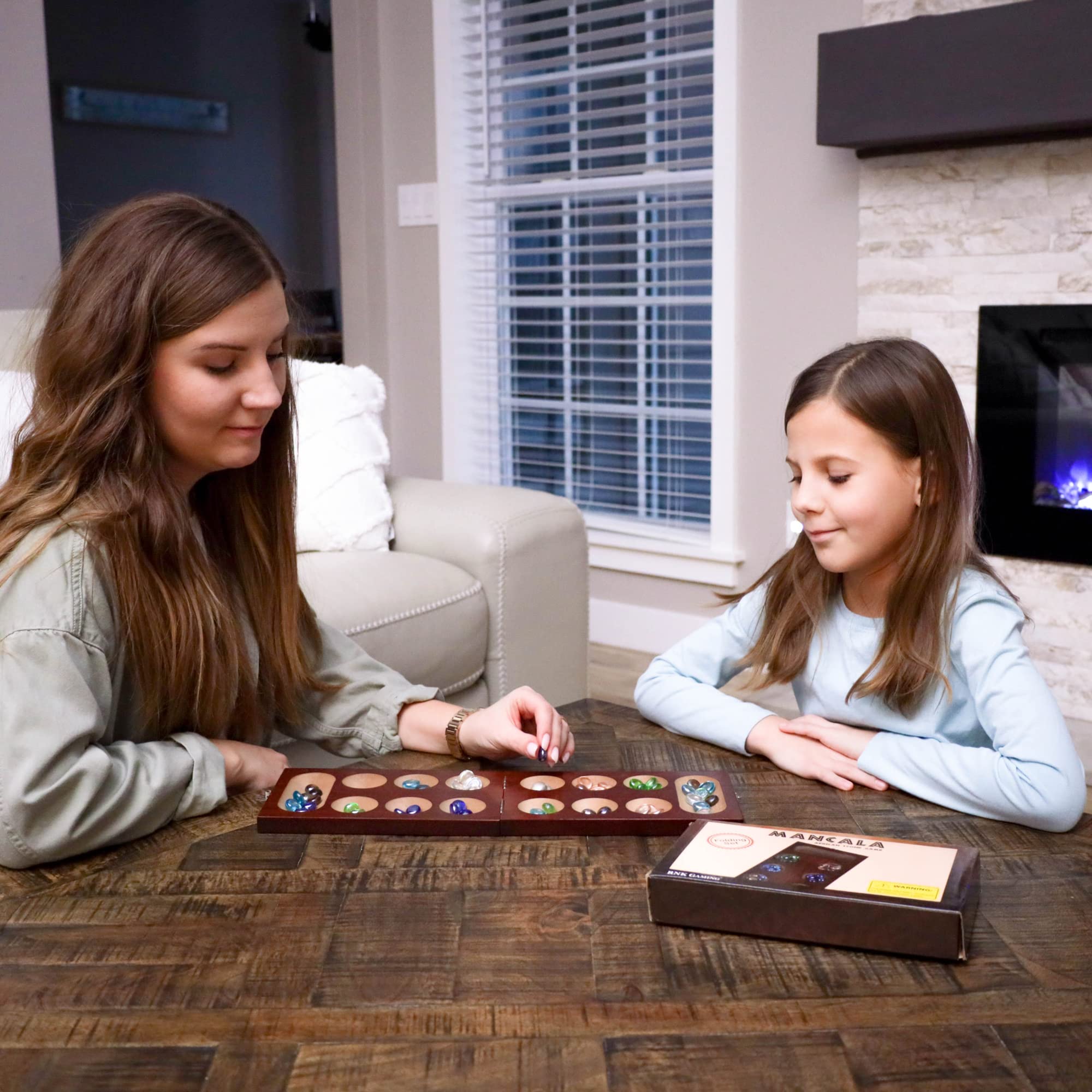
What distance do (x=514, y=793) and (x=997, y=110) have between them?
2031 mm

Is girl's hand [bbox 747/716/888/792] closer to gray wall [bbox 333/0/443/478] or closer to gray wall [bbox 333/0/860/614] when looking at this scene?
gray wall [bbox 333/0/860/614]

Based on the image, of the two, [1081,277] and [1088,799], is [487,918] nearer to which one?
[1088,799]

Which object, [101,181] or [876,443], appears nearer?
[876,443]

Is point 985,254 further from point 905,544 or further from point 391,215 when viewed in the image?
point 391,215

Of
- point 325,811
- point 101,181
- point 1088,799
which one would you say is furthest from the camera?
point 101,181

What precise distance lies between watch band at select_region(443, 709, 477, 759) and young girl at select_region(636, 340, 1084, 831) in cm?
21

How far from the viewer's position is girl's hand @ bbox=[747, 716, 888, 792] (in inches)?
41.9

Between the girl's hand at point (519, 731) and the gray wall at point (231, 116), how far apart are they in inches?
213

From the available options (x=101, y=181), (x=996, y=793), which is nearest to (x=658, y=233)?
(x=996, y=793)

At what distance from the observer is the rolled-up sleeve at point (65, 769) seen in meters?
0.91

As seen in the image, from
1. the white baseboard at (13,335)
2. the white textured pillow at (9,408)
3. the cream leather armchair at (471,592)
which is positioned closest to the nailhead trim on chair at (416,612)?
the cream leather armchair at (471,592)

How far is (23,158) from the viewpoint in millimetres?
3348

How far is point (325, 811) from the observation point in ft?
3.10

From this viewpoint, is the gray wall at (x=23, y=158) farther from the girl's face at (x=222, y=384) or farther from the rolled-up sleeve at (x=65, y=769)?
the rolled-up sleeve at (x=65, y=769)
